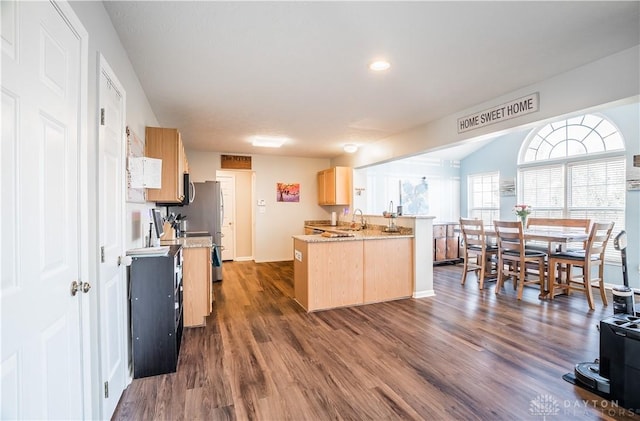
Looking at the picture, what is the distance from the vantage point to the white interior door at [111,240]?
167 centimetres

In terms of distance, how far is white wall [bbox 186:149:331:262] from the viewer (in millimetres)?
6758

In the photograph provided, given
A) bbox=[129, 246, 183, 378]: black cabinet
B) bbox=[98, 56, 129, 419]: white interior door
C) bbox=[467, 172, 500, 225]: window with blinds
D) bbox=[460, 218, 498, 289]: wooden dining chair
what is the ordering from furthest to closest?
bbox=[467, 172, 500, 225]: window with blinds → bbox=[460, 218, 498, 289]: wooden dining chair → bbox=[129, 246, 183, 378]: black cabinet → bbox=[98, 56, 129, 419]: white interior door

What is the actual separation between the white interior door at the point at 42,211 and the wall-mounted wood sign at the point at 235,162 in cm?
497

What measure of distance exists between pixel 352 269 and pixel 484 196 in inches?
190

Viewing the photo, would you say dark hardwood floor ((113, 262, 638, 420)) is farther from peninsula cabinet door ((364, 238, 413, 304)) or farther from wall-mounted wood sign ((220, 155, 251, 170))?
wall-mounted wood sign ((220, 155, 251, 170))

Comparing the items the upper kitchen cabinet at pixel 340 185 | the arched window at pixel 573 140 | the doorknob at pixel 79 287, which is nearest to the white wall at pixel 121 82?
the doorknob at pixel 79 287

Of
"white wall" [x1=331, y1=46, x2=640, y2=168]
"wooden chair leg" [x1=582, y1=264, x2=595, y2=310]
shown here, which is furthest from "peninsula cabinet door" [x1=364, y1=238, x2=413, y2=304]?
"wooden chair leg" [x1=582, y1=264, x2=595, y2=310]

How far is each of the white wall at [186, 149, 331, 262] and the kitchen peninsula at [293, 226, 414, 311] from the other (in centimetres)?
288

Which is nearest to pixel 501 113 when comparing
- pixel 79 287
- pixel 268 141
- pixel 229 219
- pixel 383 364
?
pixel 383 364

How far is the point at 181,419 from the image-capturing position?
179 centimetres

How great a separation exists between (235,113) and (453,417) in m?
3.62

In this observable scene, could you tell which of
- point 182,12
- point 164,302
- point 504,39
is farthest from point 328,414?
point 504,39

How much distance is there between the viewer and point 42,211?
1121 mm

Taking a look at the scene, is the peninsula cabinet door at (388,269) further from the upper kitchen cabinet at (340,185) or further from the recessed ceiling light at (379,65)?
the upper kitchen cabinet at (340,185)
